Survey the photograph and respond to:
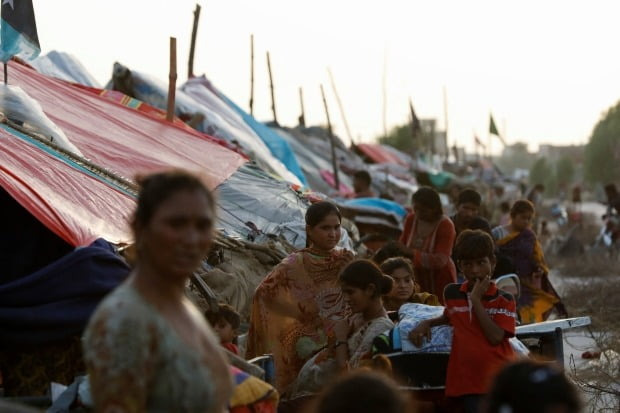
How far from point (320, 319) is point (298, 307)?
0.48 ft

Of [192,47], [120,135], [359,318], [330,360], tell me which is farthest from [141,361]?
[192,47]

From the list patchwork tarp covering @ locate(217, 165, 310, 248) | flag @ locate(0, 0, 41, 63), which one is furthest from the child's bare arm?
flag @ locate(0, 0, 41, 63)

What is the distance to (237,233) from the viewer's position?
10211 mm

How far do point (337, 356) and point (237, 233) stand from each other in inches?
157


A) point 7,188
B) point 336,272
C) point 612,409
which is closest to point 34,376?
point 7,188

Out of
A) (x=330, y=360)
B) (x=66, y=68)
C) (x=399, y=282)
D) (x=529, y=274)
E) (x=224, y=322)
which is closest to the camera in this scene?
(x=224, y=322)

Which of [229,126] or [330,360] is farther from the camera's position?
[229,126]

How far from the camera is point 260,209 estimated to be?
36.4 feet

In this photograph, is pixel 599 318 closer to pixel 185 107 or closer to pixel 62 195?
pixel 185 107

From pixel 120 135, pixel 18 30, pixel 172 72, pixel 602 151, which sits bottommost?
pixel 602 151

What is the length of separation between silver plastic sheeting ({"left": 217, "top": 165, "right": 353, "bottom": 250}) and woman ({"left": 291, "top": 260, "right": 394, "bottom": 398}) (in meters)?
3.76

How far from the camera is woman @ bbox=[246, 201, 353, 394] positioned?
6.92m

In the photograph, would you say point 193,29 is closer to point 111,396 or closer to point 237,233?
point 237,233

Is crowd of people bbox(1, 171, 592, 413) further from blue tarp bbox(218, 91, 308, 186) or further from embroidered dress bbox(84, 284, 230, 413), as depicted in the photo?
blue tarp bbox(218, 91, 308, 186)
